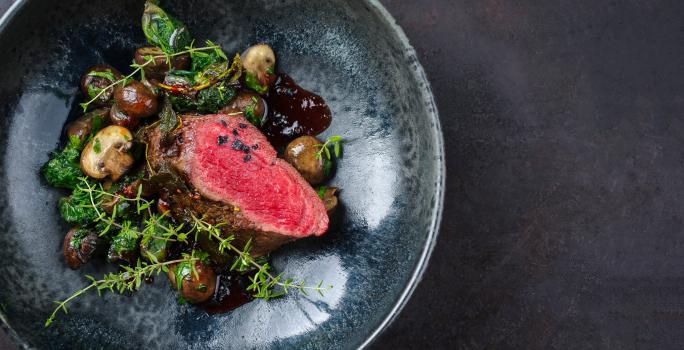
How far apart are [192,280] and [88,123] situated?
2.51ft

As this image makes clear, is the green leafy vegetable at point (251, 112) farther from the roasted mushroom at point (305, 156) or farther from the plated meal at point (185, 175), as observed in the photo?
the roasted mushroom at point (305, 156)

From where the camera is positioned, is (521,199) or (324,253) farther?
(521,199)

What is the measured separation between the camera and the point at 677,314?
2734 millimetres

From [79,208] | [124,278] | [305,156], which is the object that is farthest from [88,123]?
[305,156]

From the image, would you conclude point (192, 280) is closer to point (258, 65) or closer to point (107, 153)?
point (107, 153)

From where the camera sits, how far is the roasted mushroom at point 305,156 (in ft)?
8.02

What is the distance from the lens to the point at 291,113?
2592 mm

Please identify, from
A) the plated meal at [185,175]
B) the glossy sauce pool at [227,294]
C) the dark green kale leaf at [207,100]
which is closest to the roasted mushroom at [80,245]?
the plated meal at [185,175]

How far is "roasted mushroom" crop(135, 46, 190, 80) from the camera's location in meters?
2.37

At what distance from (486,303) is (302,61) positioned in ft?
4.56

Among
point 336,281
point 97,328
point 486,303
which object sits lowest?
point 486,303

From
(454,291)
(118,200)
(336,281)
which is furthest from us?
(454,291)

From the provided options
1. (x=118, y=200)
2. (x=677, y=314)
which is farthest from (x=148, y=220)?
(x=677, y=314)

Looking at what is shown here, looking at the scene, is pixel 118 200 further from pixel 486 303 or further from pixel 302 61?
pixel 486 303
